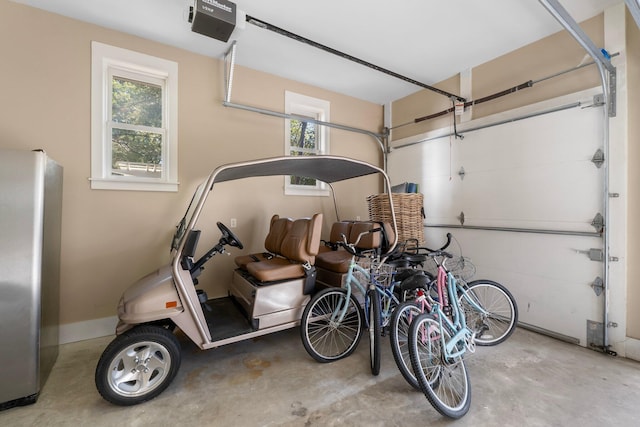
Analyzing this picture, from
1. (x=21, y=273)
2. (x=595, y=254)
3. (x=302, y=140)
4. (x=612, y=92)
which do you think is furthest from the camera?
(x=302, y=140)

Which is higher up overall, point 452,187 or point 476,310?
point 452,187

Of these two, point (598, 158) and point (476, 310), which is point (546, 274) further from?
point (598, 158)

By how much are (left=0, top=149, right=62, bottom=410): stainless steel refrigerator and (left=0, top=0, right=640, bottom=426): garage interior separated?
251 millimetres

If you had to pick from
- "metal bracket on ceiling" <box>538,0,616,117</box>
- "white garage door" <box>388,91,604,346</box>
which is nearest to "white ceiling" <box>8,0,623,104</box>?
"metal bracket on ceiling" <box>538,0,616,117</box>

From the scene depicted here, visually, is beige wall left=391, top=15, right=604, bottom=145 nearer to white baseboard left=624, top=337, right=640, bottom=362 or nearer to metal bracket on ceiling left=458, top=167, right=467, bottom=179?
metal bracket on ceiling left=458, top=167, right=467, bottom=179

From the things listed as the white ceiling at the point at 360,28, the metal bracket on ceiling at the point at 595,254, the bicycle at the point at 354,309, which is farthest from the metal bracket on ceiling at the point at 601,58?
the bicycle at the point at 354,309

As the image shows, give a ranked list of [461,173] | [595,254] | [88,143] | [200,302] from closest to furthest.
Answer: [200,302] < [595,254] < [88,143] < [461,173]

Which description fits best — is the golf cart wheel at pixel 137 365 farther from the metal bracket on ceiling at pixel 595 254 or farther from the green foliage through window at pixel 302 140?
the metal bracket on ceiling at pixel 595 254

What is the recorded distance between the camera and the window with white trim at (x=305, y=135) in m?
4.31

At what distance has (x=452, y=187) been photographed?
4.13 metres

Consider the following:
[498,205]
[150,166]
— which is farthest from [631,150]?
[150,166]

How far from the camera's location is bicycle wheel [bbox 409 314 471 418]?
1.97 meters

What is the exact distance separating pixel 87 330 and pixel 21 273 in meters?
1.39

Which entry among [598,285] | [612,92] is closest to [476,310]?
[598,285]
